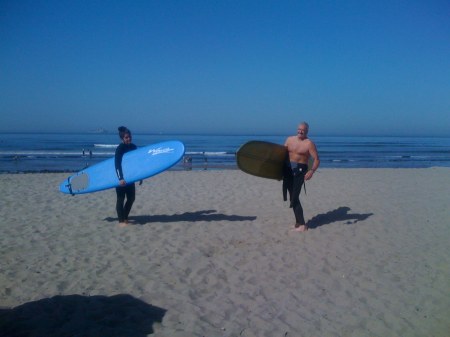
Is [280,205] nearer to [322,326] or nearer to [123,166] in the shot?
[123,166]

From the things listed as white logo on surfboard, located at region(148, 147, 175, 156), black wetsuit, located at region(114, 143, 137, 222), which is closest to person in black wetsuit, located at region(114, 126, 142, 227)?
black wetsuit, located at region(114, 143, 137, 222)

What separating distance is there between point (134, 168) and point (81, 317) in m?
3.19

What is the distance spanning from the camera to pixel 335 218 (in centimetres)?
613

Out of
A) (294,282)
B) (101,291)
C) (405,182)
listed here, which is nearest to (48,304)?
(101,291)

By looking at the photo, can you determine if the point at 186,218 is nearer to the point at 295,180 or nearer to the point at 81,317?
the point at 295,180

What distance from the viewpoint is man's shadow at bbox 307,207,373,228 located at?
576 cm

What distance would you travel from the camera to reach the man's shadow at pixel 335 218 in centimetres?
576

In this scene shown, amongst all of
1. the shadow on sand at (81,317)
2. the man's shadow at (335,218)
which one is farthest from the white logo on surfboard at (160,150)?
the shadow on sand at (81,317)

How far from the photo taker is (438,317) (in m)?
2.89

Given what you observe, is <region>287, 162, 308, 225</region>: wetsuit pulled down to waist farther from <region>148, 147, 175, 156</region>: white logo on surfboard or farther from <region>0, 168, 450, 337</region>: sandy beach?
<region>148, 147, 175, 156</region>: white logo on surfboard

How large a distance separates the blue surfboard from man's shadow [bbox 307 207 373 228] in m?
2.50

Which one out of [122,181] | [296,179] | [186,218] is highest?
[296,179]

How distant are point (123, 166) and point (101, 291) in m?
2.85

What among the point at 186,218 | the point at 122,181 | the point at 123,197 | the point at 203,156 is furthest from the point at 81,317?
the point at 203,156
